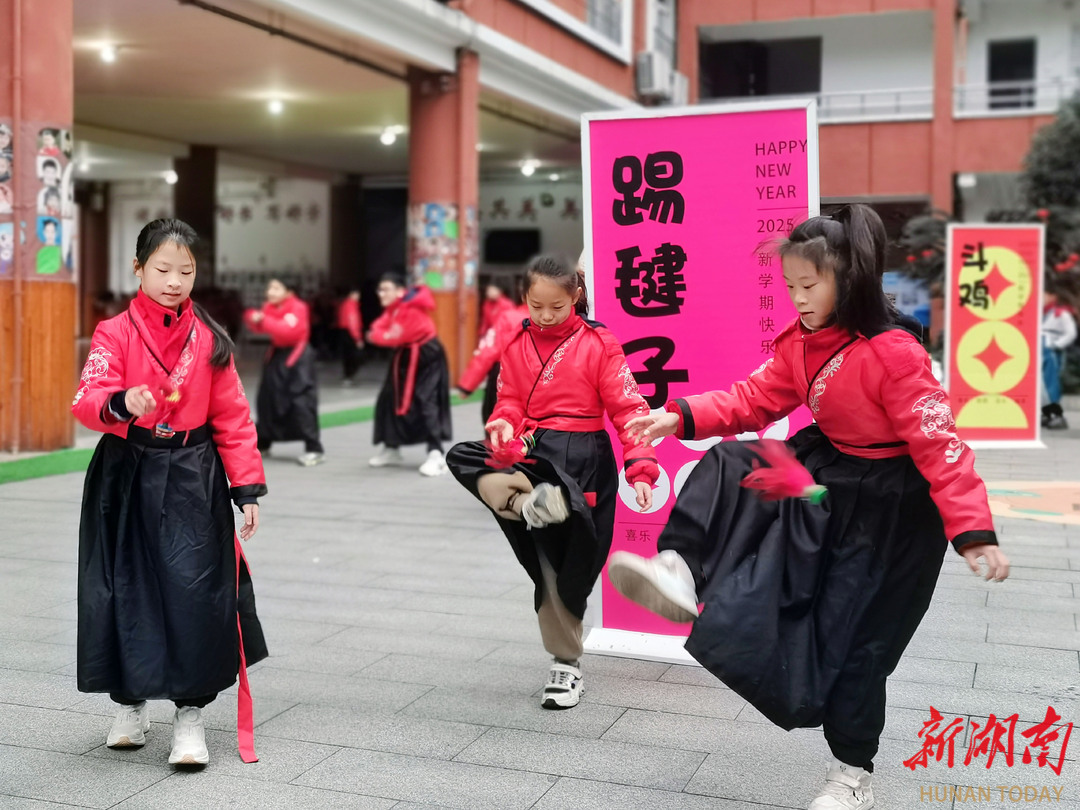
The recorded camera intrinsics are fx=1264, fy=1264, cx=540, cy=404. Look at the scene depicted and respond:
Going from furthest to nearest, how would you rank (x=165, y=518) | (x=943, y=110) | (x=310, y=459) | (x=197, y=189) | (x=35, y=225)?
(x=197, y=189)
(x=943, y=110)
(x=310, y=459)
(x=35, y=225)
(x=165, y=518)

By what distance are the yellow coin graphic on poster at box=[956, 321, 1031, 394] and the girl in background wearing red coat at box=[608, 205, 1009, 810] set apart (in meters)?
8.83

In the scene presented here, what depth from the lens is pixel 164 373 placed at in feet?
12.0

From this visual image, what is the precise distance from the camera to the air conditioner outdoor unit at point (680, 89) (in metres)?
23.4

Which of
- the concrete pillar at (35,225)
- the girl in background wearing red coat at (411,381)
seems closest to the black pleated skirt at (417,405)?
the girl in background wearing red coat at (411,381)

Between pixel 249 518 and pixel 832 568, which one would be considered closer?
pixel 832 568

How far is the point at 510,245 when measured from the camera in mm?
27562

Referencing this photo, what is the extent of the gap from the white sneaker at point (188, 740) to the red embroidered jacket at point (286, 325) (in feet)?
23.6

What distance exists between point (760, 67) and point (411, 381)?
18.6 metres

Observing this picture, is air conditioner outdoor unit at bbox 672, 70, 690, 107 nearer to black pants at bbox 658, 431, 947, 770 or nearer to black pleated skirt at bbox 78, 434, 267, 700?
black pleated skirt at bbox 78, 434, 267, 700

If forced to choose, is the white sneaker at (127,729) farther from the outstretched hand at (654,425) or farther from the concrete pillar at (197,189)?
the concrete pillar at (197,189)

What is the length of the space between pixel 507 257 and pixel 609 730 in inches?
945

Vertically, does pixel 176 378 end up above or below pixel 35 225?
below

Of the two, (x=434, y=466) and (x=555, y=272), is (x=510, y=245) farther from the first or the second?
(x=555, y=272)

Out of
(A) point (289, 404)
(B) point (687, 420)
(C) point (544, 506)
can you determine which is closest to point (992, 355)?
(A) point (289, 404)
